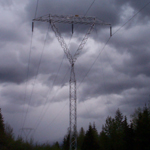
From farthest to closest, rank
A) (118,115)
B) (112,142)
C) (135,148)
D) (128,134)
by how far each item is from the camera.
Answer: (118,115) < (112,142) < (128,134) < (135,148)

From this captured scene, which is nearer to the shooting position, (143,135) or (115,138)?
(143,135)

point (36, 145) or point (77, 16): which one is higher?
point (77, 16)

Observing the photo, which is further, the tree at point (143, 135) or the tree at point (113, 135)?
the tree at point (113, 135)

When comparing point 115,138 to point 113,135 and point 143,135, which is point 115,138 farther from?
point 143,135

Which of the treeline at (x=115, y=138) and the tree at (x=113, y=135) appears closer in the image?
the treeline at (x=115, y=138)

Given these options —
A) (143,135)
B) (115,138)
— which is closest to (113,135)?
(115,138)

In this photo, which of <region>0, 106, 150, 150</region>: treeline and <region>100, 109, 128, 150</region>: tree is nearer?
<region>0, 106, 150, 150</region>: treeline

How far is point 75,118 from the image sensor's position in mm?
35594

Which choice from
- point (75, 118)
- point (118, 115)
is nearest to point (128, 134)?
point (75, 118)

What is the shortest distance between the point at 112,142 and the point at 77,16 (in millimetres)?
38516

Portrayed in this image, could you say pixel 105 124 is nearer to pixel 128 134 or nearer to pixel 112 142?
pixel 112 142

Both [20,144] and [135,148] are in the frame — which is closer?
[135,148]

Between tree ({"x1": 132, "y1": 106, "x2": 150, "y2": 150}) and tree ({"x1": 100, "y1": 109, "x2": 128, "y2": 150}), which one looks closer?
tree ({"x1": 132, "y1": 106, "x2": 150, "y2": 150})

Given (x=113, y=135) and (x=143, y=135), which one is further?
(x=113, y=135)
